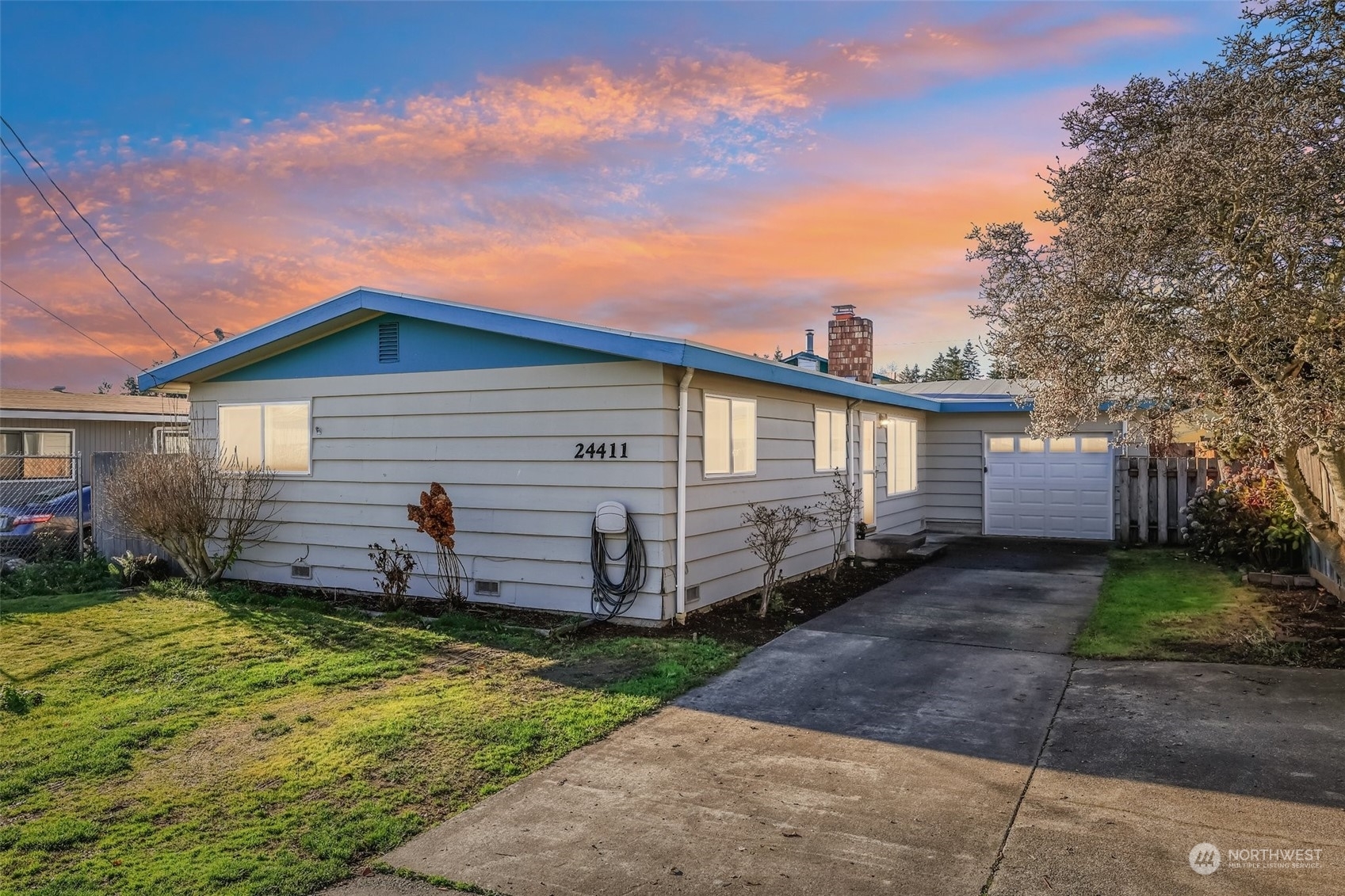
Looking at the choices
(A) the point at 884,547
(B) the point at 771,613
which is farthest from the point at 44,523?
(A) the point at 884,547

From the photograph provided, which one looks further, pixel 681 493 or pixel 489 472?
pixel 489 472

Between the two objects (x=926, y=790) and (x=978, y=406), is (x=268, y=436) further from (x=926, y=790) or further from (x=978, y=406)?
(x=978, y=406)

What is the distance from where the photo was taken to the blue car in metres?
10.9

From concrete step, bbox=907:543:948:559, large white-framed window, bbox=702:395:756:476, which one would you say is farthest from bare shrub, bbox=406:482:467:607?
concrete step, bbox=907:543:948:559

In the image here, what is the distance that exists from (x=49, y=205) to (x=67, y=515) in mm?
5128

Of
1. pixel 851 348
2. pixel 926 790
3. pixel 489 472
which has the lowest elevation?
pixel 926 790

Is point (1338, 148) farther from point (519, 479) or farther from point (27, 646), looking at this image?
point (27, 646)

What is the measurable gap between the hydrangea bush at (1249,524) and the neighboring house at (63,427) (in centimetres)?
1872

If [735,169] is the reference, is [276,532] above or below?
below

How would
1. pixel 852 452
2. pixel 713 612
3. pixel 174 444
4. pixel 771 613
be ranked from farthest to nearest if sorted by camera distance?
pixel 852 452
pixel 174 444
pixel 771 613
pixel 713 612

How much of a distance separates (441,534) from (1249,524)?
9864 millimetres

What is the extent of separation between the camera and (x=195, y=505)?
9023 millimetres

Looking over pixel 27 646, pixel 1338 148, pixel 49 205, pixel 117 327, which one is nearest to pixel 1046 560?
pixel 1338 148

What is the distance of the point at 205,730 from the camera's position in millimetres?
4828
